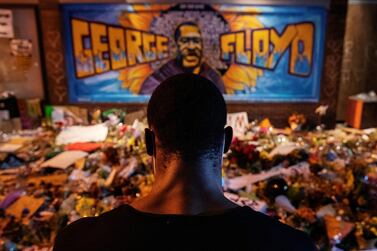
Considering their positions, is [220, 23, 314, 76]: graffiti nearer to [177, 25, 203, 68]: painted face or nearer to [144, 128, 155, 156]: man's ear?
[177, 25, 203, 68]: painted face

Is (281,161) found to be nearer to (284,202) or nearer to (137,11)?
(284,202)

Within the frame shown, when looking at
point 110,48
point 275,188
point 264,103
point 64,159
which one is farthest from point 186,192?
point 110,48

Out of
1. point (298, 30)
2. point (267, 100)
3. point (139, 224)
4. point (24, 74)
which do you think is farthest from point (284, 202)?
point (24, 74)

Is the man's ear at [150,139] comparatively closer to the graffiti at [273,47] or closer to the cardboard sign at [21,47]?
the graffiti at [273,47]

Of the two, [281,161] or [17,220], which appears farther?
[281,161]

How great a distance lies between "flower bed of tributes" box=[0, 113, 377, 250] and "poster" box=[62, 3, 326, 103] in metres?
1.98

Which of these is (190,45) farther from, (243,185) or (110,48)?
(243,185)

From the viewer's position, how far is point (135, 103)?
665 centimetres

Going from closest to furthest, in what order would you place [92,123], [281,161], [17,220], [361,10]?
[17,220], [281,161], [92,123], [361,10]

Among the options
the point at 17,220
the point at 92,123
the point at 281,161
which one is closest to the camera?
the point at 17,220

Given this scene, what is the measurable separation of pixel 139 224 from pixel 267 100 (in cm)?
602

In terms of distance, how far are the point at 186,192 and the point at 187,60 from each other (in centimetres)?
566

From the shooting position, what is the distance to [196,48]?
6512mm

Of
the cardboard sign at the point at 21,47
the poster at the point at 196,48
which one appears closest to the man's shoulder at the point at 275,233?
the poster at the point at 196,48
